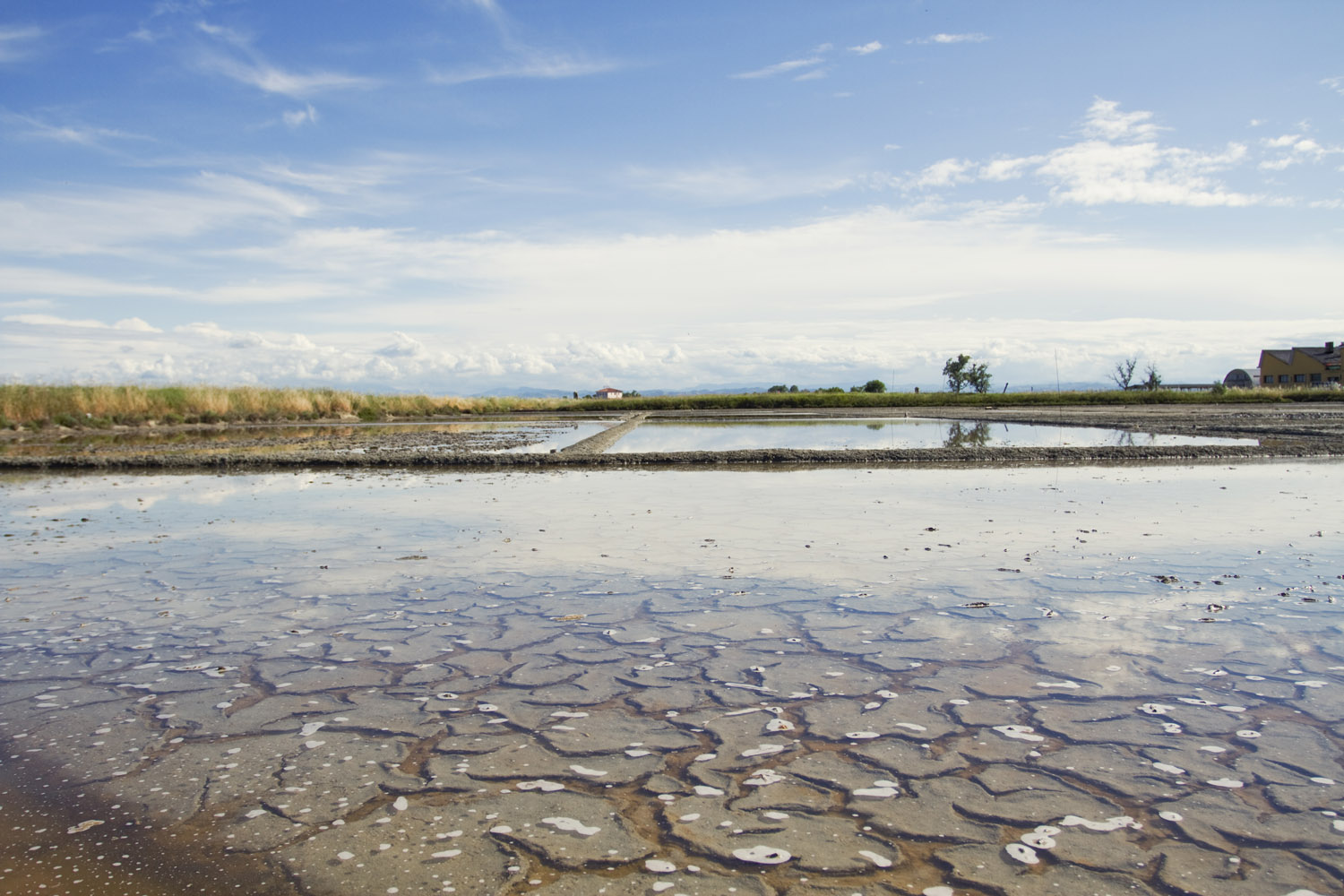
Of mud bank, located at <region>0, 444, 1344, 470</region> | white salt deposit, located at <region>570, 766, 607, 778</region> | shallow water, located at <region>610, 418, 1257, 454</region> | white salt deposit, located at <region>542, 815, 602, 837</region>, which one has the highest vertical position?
shallow water, located at <region>610, 418, 1257, 454</region>

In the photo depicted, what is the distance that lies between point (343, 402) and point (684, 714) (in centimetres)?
4341

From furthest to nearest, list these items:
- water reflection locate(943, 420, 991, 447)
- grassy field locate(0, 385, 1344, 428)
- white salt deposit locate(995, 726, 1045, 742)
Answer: grassy field locate(0, 385, 1344, 428) → water reflection locate(943, 420, 991, 447) → white salt deposit locate(995, 726, 1045, 742)

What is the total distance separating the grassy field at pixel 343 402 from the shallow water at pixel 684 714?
30.8 metres

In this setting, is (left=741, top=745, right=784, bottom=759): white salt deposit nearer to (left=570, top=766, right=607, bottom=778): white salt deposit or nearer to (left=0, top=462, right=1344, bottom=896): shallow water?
(left=0, top=462, right=1344, bottom=896): shallow water

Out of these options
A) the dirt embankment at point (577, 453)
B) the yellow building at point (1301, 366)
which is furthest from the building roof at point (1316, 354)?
the dirt embankment at point (577, 453)

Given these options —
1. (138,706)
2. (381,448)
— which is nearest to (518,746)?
(138,706)

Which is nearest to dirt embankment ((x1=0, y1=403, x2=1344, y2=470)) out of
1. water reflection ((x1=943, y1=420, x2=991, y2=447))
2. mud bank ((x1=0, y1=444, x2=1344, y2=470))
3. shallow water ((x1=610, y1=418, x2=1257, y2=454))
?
mud bank ((x1=0, y1=444, x2=1344, y2=470))

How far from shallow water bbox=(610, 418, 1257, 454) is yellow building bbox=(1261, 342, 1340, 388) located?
60.6 metres

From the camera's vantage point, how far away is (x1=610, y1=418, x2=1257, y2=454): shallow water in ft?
68.2

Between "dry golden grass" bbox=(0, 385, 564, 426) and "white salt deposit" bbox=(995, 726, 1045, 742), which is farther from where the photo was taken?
"dry golden grass" bbox=(0, 385, 564, 426)

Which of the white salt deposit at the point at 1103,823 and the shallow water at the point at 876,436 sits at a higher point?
the shallow water at the point at 876,436

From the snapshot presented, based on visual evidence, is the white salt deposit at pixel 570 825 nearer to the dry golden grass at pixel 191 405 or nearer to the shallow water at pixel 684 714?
the shallow water at pixel 684 714

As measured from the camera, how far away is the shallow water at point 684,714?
114 inches

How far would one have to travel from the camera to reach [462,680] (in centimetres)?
465
